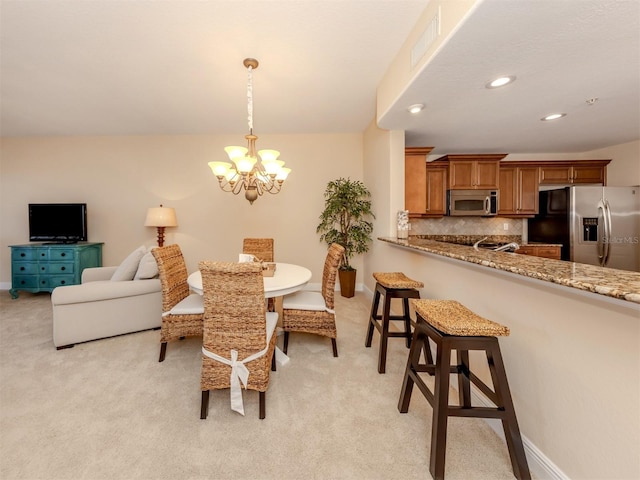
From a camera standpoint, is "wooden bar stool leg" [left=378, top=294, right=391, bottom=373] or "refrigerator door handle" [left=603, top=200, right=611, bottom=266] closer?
"wooden bar stool leg" [left=378, top=294, right=391, bottom=373]

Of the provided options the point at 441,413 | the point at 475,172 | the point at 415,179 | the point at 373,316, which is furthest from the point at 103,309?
the point at 475,172

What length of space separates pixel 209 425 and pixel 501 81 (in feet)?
10.4

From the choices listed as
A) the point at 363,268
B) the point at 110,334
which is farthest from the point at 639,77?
the point at 110,334

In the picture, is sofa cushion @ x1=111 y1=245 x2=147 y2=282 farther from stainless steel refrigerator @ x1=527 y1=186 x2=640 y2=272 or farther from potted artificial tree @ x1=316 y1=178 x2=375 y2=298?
stainless steel refrigerator @ x1=527 y1=186 x2=640 y2=272

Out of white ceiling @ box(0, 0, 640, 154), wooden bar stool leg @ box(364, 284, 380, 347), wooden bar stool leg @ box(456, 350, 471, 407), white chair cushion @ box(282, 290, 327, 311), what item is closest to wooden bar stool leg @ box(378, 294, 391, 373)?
wooden bar stool leg @ box(364, 284, 380, 347)

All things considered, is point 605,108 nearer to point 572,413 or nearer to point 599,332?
point 599,332

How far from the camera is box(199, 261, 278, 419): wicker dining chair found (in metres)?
1.47

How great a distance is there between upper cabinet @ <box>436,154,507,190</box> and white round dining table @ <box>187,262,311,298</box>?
2.90m

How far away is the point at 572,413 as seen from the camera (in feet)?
3.63

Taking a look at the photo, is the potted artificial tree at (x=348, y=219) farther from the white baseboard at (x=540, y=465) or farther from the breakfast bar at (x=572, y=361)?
the white baseboard at (x=540, y=465)

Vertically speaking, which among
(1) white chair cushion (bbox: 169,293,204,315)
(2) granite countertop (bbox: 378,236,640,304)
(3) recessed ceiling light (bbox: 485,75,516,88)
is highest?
(3) recessed ceiling light (bbox: 485,75,516,88)

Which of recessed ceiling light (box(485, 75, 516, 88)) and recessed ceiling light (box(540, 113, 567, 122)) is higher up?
recessed ceiling light (box(540, 113, 567, 122))

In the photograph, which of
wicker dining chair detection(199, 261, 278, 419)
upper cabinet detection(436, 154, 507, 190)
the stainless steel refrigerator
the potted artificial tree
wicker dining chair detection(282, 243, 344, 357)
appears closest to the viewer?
wicker dining chair detection(199, 261, 278, 419)

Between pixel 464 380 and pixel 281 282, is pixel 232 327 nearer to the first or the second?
pixel 281 282
